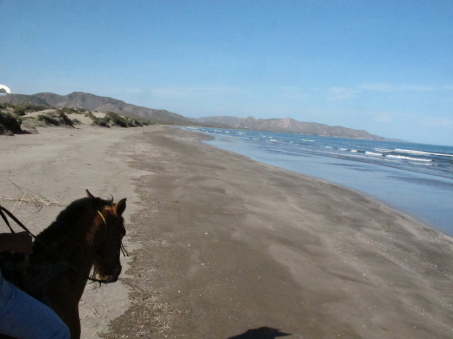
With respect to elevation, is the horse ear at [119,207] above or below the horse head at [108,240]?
above

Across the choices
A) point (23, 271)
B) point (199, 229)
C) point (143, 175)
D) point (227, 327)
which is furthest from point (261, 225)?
point (23, 271)

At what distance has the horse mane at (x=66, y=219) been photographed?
2.74 meters

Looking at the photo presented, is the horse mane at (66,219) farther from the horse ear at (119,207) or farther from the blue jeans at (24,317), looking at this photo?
the blue jeans at (24,317)

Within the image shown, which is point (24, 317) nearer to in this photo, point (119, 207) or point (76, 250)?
point (76, 250)

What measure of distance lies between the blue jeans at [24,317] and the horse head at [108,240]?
841mm

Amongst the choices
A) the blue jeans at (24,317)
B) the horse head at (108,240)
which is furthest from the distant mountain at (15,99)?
the blue jeans at (24,317)

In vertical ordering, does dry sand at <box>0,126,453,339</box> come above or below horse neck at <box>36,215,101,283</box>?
below

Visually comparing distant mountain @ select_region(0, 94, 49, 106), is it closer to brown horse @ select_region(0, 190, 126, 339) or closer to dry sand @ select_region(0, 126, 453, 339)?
dry sand @ select_region(0, 126, 453, 339)

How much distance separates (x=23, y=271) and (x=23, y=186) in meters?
7.42

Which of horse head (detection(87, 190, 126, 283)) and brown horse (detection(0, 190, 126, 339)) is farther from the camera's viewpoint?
horse head (detection(87, 190, 126, 283))

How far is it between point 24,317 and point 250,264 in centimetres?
467

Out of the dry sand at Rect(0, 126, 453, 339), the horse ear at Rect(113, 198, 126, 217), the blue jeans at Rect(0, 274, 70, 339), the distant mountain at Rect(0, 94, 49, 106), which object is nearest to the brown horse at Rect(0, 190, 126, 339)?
the horse ear at Rect(113, 198, 126, 217)

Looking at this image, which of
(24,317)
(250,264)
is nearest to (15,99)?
(250,264)

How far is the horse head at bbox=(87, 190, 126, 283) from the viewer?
9.80 ft
